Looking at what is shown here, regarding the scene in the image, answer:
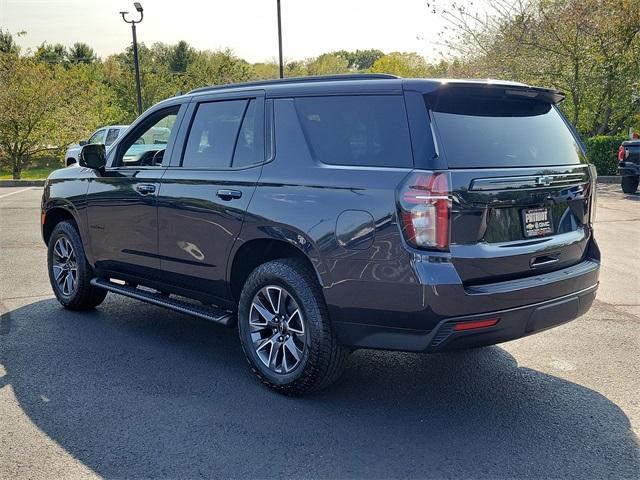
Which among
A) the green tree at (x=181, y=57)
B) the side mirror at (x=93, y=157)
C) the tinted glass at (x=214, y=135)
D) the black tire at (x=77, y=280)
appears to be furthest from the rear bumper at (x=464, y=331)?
the green tree at (x=181, y=57)

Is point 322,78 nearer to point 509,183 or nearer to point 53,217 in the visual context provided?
point 509,183

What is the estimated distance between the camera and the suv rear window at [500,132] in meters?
3.71

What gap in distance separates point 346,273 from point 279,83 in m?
1.56

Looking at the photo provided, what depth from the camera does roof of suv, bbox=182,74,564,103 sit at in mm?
3803

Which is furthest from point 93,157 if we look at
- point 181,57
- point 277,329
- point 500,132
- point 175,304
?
point 181,57

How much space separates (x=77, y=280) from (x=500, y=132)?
4.07 metres

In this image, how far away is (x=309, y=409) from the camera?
4055 mm

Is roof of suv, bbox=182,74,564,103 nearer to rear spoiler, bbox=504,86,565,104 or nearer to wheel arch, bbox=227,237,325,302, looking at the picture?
rear spoiler, bbox=504,86,565,104

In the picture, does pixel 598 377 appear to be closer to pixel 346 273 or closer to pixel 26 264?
pixel 346 273

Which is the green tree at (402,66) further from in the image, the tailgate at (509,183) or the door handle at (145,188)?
the tailgate at (509,183)

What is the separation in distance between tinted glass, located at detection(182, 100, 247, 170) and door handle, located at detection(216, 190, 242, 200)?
0.21 metres

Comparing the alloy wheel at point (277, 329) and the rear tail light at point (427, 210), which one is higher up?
the rear tail light at point (427, 210)

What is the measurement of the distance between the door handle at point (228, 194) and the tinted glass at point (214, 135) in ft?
0.70

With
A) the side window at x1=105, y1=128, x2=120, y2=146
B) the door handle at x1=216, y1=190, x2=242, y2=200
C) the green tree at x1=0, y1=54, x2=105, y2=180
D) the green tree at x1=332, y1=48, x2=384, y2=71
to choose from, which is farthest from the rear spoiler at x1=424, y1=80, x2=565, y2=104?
the green tree at x1=332, y1=48, x2=384, y2=71
